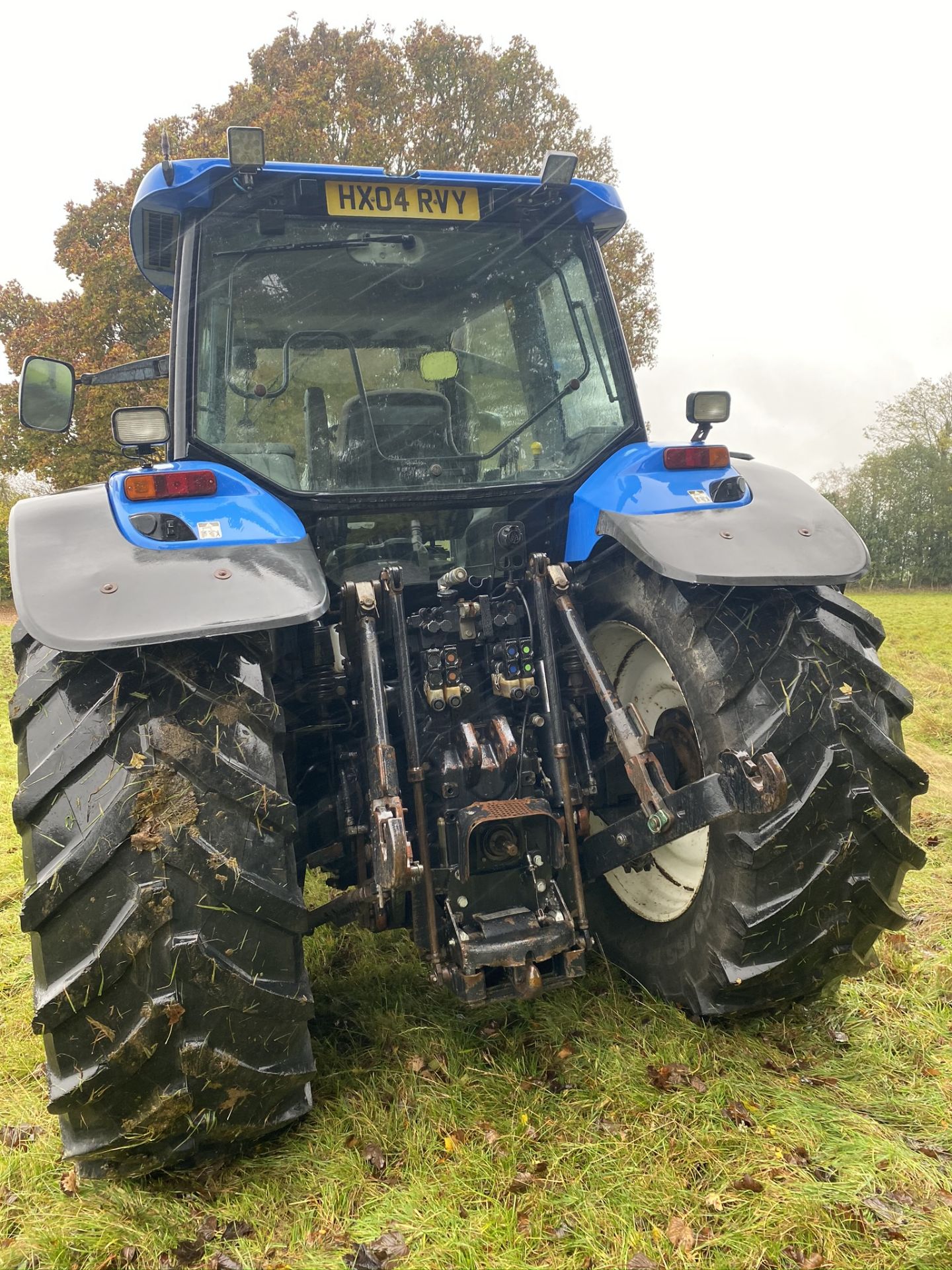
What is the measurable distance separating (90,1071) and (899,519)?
103 feet

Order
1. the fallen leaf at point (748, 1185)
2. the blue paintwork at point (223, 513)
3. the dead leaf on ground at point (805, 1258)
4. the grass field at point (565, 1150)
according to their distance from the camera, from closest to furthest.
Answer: the dead leaf on ground at point (805, 1258) < the grass field at point (565, 1150) < the fallen leaf at point (748, 1185) < the blue paintwork at point (223, 513)

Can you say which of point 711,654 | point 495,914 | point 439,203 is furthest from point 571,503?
point 495,914

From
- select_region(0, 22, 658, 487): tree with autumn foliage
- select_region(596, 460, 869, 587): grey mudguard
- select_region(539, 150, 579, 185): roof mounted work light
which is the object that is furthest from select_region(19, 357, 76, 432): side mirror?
select_region(0, 22, 658, 487): tree with autumn foliage

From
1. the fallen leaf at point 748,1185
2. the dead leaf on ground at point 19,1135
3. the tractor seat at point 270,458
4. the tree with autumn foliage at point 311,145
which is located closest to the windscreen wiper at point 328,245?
the tractor seat at point 270,458

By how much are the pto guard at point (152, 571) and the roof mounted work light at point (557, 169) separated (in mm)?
1645

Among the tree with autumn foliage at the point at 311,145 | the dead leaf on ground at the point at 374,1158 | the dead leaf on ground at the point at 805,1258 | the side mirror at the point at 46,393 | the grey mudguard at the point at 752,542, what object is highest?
the tree with autumn foliage at the point at 311,145

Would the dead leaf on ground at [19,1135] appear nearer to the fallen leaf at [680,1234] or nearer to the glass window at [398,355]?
the fallen leaf at [680,1234]

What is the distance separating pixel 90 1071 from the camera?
79.7 inches

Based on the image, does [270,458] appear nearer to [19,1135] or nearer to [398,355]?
[398,355]

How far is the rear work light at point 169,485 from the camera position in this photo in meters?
2.37

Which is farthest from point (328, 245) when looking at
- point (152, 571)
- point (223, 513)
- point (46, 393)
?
point (152, 571)

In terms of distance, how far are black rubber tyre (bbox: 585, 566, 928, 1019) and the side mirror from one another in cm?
221

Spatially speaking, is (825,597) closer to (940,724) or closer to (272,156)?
(940,724)

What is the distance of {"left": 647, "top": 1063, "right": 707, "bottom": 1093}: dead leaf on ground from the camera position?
253 cm
